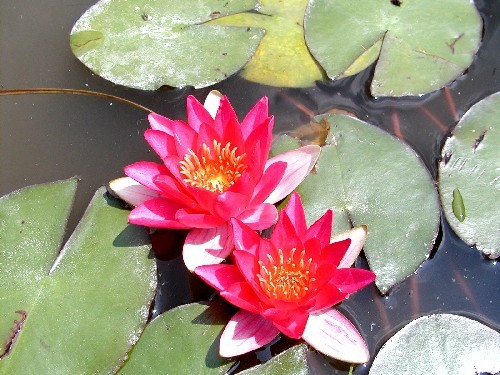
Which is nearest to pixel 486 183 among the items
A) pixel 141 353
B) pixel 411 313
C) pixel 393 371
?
pixel 411 313

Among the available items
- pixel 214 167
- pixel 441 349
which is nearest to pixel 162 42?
pixel 214 167

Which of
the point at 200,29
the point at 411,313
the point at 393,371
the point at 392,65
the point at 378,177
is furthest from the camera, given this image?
the point at 200,29

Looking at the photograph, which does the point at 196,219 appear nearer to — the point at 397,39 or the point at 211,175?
the point at 211,175

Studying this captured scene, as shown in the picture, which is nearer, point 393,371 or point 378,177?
point 393,371

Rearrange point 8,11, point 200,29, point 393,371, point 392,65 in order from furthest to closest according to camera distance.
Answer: point 8,11 < point 200,29 < point 392,65 < point 393,371

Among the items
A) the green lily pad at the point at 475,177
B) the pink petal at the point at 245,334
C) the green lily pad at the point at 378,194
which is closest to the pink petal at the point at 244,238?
the pink petal at the point at 245,334

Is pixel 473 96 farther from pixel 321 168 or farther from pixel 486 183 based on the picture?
pixel 321 168

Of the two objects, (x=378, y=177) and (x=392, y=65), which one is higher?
(x=392, y=65)
